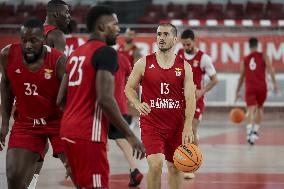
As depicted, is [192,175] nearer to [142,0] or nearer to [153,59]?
[153,59]

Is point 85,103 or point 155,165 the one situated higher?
point 85,103

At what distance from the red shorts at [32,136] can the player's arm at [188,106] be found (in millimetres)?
1637

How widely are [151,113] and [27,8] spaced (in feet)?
69.1

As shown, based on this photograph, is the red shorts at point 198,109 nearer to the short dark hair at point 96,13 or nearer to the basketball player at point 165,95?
the basketball player at point 165,95

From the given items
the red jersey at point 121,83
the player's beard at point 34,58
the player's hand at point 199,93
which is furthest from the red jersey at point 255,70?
the player's beard at point 34,58

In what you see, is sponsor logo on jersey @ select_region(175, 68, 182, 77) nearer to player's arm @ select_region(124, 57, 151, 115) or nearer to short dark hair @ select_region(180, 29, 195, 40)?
player's arm @ select_region(124, 57, 151, 115)

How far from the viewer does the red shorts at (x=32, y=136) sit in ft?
24.8

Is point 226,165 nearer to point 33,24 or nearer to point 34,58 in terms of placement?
point 34,58

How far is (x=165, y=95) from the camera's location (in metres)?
8.93

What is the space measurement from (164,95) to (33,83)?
2.03m

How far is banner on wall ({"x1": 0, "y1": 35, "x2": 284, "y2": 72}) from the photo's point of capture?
957 inches

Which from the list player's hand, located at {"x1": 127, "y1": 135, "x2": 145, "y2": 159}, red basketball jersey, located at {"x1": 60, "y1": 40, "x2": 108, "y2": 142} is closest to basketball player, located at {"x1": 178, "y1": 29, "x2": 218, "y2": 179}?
red basketball jersey, located at {"x1": 60, "y1": 40, "x2": 108, "y2": 142}

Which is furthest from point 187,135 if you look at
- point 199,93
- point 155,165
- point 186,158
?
point 199,93

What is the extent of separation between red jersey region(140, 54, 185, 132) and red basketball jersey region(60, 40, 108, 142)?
2.61 meters
